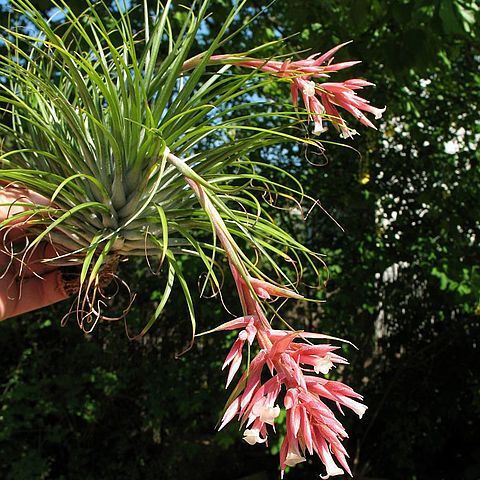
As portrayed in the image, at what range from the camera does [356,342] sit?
11.0 feet

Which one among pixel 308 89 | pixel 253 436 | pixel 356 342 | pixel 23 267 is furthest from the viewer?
pixel 356 342

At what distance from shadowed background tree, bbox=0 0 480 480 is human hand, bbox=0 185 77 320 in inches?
77.6

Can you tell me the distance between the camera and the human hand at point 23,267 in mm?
841

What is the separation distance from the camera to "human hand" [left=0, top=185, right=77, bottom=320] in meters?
0.84

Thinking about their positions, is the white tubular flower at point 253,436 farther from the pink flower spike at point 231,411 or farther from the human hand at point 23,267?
the human hand at point 23,267

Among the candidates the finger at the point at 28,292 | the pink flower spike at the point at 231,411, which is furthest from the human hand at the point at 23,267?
the pink flower spike at the point at 231,411

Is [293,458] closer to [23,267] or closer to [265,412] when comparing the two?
[265,412]

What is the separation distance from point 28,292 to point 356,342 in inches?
102

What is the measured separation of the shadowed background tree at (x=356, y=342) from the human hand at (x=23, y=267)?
1970 mm

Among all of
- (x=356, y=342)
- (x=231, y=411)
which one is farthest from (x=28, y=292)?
(x=356, y=342)

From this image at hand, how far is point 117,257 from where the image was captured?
2.91 ft

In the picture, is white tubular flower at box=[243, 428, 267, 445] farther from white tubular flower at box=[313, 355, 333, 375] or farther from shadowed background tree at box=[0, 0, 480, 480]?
shadowed background tree at box=[0, 0, 480, 480]

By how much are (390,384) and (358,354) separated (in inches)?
10.1

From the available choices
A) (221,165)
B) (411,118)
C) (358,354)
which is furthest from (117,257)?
(358,354)
